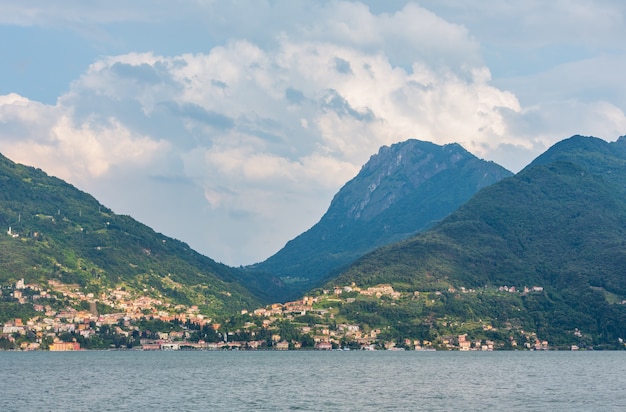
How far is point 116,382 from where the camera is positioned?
152m

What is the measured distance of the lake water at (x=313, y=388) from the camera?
387ft

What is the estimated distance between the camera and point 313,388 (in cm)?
14275

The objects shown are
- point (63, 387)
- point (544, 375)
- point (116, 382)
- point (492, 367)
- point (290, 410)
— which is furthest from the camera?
point (492, 367)

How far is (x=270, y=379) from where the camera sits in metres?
161

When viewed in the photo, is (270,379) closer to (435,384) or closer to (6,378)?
(435,384)

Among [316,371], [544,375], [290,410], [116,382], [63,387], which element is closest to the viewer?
[290,410]

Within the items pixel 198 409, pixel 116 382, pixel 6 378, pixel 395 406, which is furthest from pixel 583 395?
pixel 6 378

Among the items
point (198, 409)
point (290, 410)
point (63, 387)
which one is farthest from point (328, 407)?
point (63, 387)

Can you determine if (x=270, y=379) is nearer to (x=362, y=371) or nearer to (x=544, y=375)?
(x=362, y=371)

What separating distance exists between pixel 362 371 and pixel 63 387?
61.0m

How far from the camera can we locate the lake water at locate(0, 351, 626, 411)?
118000 millimetres

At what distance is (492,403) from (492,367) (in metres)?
78.1

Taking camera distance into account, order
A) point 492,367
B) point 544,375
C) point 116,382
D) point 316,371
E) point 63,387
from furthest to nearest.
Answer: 1. point 492,367
2. point 316,371
3. point 544,375
4. point 116,382
5. point 63,387

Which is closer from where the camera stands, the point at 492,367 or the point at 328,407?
the point at 328,407
